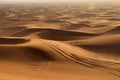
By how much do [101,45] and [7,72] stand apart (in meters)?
4.85

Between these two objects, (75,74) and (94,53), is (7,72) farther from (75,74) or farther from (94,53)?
(94,53)

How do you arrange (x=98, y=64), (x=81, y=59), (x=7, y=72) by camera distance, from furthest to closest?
(x=81, y=59) → (x=98, y=64) → (x=7, y=72)

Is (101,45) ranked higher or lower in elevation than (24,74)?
higher

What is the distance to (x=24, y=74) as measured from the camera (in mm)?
7520

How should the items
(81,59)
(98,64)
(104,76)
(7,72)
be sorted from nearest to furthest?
1. (104,76)
2. (7,72)
3. (98,64)
4. (81,59)

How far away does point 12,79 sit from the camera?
6707 millimetres

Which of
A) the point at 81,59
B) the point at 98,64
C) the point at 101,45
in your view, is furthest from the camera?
the point at 101,45

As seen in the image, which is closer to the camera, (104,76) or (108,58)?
(104,76)

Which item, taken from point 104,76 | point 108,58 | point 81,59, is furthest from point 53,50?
point 104,76

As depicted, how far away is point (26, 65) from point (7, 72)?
3.13ft

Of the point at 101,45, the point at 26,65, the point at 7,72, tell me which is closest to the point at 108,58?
the point at 101,45

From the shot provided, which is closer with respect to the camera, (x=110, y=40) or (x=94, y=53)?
(x=94, y=53)

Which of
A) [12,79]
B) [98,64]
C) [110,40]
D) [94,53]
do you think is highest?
[110,40]

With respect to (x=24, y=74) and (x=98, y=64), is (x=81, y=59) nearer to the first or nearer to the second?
(x=98, y=64)
